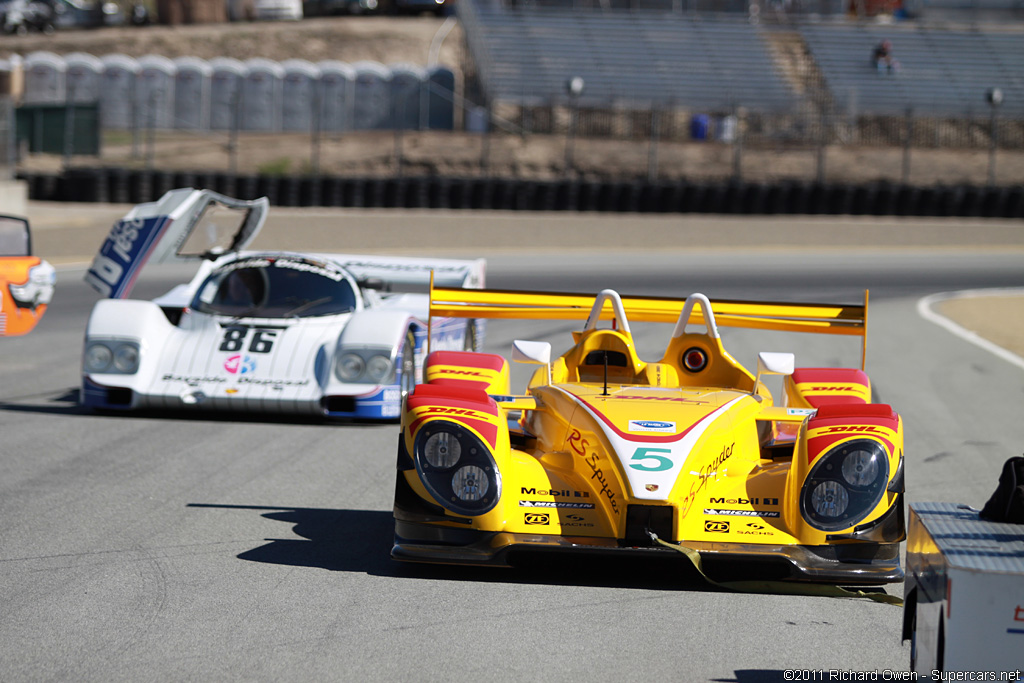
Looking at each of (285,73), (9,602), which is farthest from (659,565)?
(285,73)

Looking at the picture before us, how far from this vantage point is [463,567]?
573cm

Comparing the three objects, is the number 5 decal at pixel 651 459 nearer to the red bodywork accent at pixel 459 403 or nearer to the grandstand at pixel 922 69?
the red bodywork accent at pixel 459 403

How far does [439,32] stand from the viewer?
51.7 metres

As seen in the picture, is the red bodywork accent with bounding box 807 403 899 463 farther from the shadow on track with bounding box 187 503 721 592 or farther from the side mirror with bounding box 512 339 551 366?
the side mirror with bounding box 512 339 551 366

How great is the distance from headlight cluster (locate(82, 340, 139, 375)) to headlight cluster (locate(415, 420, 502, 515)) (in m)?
4.35

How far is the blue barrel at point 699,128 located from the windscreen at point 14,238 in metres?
25.6

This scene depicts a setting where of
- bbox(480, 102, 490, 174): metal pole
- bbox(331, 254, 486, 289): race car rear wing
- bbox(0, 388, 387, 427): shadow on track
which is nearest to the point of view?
bbox(0, 388, 387, 427): shadow on track

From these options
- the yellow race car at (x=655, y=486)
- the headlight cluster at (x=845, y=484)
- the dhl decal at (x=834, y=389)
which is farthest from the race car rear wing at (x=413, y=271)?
the headlight cluster at (x=845, y=484)

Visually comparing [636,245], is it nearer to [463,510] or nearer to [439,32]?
[463,510]

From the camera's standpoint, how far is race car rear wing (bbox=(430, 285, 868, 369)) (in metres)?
7.04

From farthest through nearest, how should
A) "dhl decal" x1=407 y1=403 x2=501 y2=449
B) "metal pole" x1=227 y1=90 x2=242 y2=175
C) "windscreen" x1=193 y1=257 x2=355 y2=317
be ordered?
"metal pole" x1=227 y1=90 x2=242 y2=175 < "windscreen" x1=193 y1=257 x2=355 y2=317 < "dhl decal" x1=407 y1=403 x2=501 y2=449

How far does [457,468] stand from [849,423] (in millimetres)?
1723

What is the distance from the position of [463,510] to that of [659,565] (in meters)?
1.01

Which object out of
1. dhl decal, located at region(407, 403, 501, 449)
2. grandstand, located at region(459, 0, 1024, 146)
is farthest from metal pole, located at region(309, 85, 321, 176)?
dhl decal, located at region(407, 403, 501, 449)
